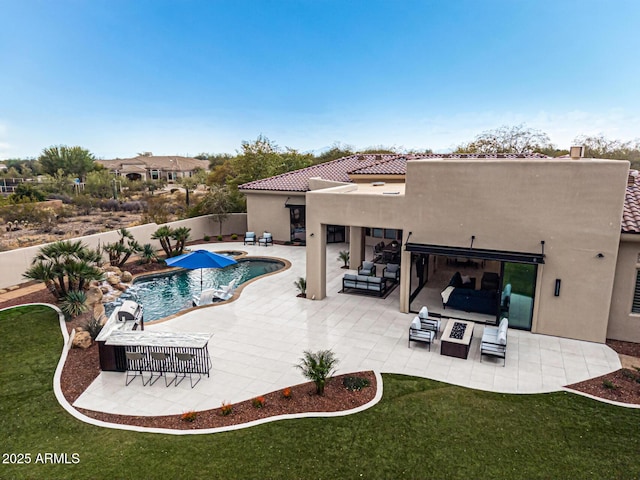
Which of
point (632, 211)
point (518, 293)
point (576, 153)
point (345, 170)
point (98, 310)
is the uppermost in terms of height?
point (576, 153)

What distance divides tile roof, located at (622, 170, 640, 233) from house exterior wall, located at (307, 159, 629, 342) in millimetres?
558

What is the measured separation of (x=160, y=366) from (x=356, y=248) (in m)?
13.6

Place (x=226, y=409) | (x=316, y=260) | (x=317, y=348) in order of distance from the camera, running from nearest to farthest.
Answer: (x=226, y=409), (x=317, y=348), (x=316, y=260)

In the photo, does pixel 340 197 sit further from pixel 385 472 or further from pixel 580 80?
pixel 580 80

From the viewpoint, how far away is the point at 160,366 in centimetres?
1139

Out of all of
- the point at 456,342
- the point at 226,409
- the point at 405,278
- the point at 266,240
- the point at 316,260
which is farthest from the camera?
the point at 266,240

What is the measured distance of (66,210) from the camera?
38.8 meters

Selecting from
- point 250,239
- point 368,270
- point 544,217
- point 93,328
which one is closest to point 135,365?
point 93,328

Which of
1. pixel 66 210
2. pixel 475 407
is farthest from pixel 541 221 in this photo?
pixel 66 210

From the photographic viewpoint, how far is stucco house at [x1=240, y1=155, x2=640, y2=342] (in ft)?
42.3

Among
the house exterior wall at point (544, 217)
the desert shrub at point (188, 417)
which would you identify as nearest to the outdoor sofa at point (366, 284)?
the house exterior wall at point (544, 217)

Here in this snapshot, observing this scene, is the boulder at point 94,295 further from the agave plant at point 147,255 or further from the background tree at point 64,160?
the background tree at point 64,160

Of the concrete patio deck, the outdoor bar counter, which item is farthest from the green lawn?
the outdoor bar counter

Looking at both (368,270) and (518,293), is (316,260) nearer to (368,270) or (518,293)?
(368,270)
